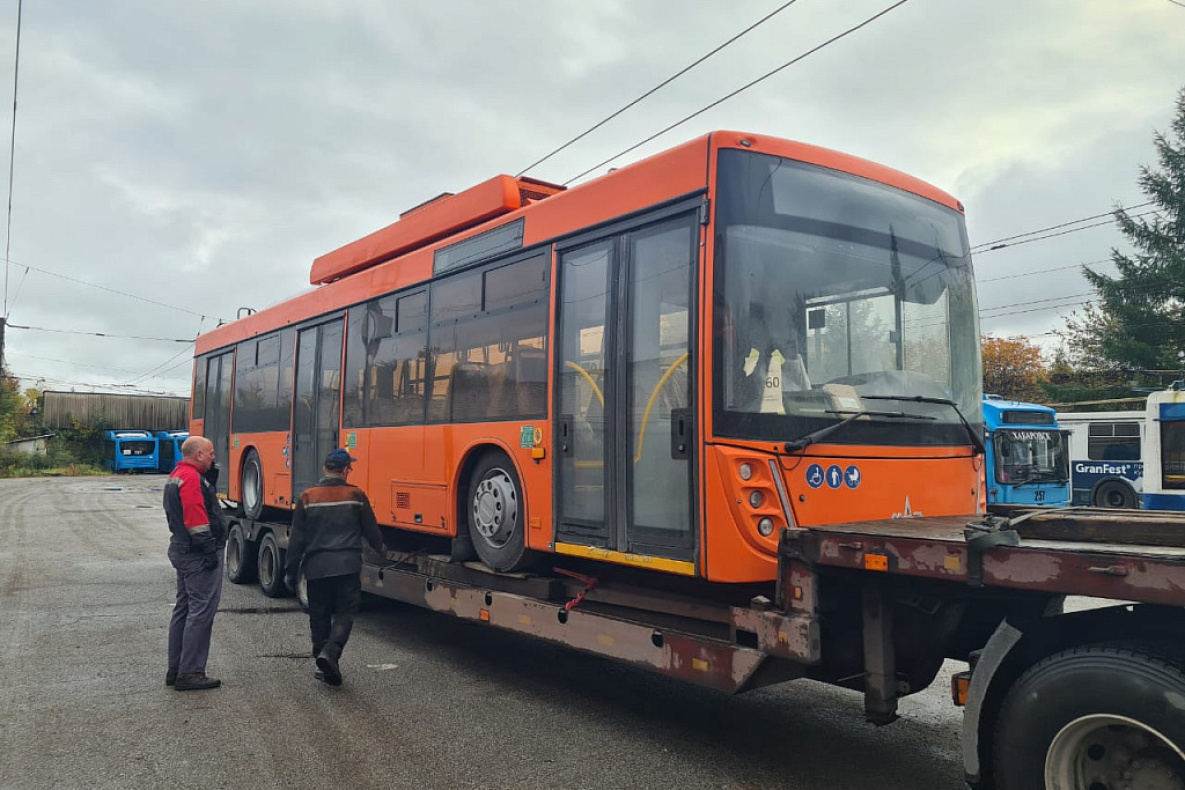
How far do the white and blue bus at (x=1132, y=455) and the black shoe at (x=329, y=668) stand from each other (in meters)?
19.3

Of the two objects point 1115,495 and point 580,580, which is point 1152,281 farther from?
point 580,580

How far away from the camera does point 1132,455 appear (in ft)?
78.6

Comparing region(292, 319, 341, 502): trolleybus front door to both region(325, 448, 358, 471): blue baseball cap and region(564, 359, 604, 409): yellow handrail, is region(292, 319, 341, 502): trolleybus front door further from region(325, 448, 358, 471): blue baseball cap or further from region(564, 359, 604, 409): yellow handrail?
region(564, 359, 604, 409): yellow handrail

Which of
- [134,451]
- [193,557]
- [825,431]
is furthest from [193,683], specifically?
[134,451]

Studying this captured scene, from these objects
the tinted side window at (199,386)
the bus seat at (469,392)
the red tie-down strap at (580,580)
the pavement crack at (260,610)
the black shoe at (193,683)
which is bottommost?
the pavement crack at (260,610)

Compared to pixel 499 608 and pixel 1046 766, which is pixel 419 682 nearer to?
pixel 499 608

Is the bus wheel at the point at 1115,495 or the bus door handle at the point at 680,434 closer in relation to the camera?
the bus door handle at the point at 680,434

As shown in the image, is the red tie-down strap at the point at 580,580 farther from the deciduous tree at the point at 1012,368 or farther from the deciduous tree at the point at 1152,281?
the deciduous tree at the point at 1012,368

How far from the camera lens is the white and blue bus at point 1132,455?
1995cm

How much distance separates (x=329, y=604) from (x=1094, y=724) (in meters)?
5.53

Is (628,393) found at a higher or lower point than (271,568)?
higher

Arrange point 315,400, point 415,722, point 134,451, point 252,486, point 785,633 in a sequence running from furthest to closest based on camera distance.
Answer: point 134,451
point 252,486
point 315,400
point 415,722
point 785,633

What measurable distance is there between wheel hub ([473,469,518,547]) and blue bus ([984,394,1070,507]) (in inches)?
593

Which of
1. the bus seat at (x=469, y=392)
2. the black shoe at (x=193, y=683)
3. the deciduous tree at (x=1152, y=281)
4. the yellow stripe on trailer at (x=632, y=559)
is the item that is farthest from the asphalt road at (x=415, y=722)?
the deciduous tree at (x=1152, y=281)
